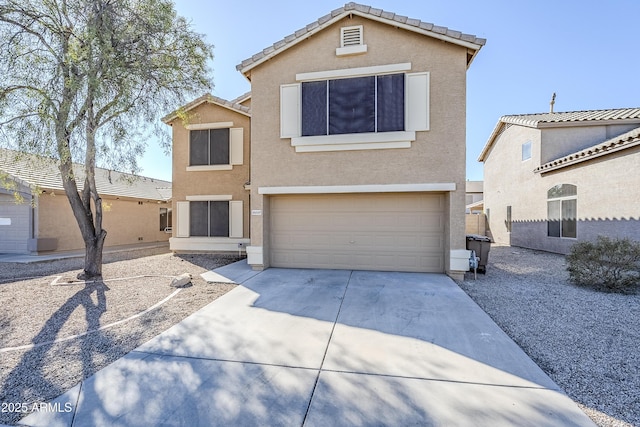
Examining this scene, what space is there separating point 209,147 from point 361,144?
750 centimetres

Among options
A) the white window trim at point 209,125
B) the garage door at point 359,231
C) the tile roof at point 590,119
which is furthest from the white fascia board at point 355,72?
the tile roof at point 590,119

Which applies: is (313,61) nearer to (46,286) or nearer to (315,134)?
(315,134)

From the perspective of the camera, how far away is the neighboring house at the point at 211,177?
40.7 ft

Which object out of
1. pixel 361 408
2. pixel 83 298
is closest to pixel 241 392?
pixel 361 408

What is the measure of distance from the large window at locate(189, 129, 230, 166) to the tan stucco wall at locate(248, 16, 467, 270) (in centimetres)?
392

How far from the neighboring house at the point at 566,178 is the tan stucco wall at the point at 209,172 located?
13658 mm

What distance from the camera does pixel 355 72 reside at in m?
8.45

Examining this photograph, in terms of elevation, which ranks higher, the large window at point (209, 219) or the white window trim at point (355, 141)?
the white window trim at point (355, 141)

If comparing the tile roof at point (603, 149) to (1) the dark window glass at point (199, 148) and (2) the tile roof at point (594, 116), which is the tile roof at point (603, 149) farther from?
(1) the dark window glass at point (199, 148)

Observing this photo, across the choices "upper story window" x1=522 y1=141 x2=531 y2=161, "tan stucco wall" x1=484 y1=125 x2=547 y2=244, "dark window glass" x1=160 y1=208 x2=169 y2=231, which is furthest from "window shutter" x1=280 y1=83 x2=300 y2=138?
"dark window glass" x1=160 y1=208 x2=169 y2=231

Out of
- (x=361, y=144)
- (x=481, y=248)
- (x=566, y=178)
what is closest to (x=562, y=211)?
(x=566, y=178)

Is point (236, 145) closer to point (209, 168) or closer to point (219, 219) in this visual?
point (209, 168)

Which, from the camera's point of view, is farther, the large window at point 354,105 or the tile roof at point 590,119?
the tile roof at point 590,119

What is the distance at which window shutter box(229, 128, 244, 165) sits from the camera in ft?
40.7
